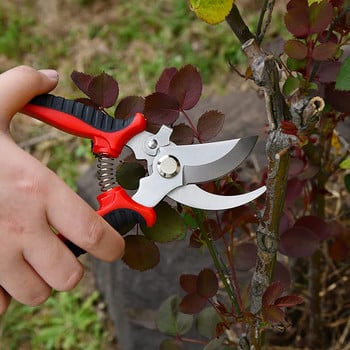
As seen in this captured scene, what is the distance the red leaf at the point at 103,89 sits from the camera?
2.42 ft

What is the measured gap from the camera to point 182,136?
0.77 m

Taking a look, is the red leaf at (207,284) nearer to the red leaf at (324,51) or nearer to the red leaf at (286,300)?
the red leaf at (286,300)

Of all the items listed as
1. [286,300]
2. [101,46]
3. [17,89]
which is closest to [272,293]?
[286,300]

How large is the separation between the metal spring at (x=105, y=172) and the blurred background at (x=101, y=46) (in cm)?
112

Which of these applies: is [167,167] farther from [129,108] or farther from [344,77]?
[344,77]

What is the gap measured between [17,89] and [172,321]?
17.6 inches

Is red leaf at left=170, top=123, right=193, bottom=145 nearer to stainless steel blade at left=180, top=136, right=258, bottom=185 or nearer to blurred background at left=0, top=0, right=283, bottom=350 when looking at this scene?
stainless steel blade at left=180, top=136, right=258, bottom=185

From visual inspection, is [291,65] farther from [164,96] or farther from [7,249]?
[7,249]

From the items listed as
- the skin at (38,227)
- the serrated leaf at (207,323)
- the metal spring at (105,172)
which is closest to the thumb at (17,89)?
the skin at (38,227)

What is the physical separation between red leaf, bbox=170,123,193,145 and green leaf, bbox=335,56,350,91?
175mm

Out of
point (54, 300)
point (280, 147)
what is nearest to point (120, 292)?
point (54, 300)

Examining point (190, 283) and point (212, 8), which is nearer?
point (212, 8)

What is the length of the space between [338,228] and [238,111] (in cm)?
53

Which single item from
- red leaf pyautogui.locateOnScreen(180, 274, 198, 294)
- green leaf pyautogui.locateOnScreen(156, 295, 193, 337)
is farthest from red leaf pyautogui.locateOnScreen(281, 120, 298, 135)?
green leaf pyautogui.locateOnScreen(156, 295, 193, 337)
